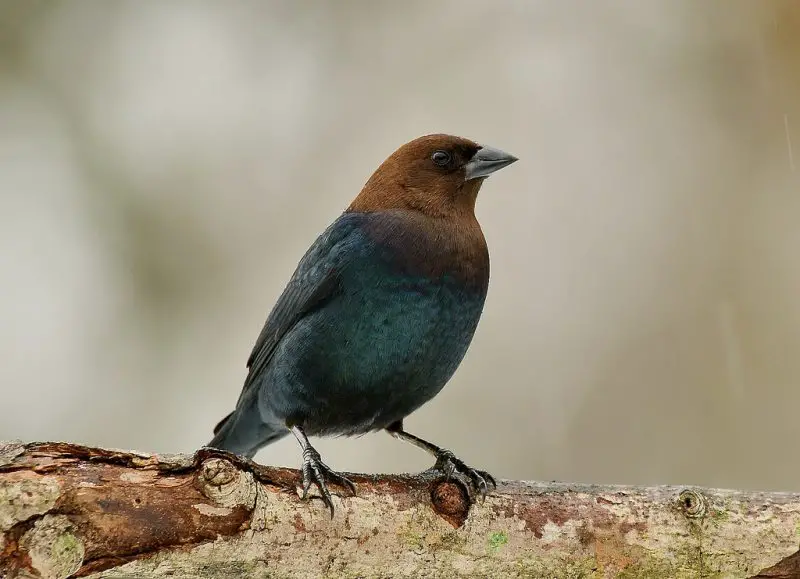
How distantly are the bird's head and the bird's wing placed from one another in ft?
0.73

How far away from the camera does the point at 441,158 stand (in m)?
4.79

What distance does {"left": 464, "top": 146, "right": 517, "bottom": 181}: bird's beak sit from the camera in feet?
15.6

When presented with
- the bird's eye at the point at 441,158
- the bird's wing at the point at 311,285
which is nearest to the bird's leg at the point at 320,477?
the bird's wing at the point at 311,285

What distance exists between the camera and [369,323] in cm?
419

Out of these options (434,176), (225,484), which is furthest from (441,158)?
(225,484)

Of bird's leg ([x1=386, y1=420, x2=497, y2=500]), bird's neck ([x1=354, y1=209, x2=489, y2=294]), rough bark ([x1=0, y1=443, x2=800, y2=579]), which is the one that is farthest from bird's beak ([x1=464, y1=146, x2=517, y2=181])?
rough bark ([x1=0, y1=443, x2=800, y2=579])

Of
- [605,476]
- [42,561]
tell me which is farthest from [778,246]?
[42,561]

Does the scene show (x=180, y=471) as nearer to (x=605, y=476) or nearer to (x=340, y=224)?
(x=340, y=224)

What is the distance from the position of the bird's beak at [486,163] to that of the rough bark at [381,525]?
64.9 inches

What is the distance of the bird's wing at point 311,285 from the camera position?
4.43 m

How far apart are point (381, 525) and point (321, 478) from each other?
0.26 meters

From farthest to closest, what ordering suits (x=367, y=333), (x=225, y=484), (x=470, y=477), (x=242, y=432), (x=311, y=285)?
(x=242, y=432) → (x=311, y=285) → (x=367, y=333) → (x=470, y=477) → (x=225, y=484)

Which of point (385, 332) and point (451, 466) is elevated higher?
point (385, 332)

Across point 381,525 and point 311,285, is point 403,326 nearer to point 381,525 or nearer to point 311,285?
point 311,285
